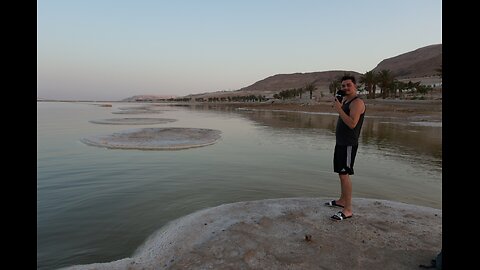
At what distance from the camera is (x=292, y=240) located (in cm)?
425

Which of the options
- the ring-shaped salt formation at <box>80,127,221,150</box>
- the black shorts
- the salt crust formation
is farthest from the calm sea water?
the black shorts

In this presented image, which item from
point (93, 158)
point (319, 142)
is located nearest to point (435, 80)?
point (319, 142)

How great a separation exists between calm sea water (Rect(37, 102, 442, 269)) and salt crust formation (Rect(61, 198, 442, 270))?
676 millimetres

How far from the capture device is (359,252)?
3889mm

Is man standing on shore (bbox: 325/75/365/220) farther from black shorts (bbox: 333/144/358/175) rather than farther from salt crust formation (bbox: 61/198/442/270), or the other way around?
salt crust formation (bbox: 61/198/442/270)

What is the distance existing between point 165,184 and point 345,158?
467 cm

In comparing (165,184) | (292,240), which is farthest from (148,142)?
(292,240)
